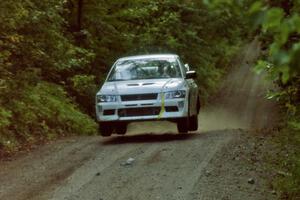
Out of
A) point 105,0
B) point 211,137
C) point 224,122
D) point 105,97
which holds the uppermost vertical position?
point 105,0

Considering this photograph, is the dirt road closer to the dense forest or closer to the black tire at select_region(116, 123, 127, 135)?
the black tire at select_region(116, 123, 127, 135)

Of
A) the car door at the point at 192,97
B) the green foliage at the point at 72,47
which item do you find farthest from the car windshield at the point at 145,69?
the green foliage at the point at 72,47

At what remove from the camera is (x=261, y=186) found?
8547 mm

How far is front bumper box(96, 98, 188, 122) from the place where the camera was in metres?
13.3

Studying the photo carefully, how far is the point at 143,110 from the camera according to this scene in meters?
13.4

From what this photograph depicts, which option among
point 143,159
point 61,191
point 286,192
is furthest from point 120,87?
point 286,192

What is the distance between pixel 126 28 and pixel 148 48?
1.52 metres

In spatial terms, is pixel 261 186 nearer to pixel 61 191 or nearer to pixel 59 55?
pixel 61 191

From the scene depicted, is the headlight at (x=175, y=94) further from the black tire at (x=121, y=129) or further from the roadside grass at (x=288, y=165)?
the black tire at (x=121, y=129)

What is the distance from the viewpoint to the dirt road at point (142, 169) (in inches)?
327

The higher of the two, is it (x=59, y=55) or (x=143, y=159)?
(x=59, y=55)

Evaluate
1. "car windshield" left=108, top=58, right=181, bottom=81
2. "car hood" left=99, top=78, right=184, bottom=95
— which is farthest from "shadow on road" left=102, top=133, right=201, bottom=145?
"car windshield" left=108, top=58, right=181, bottom=81

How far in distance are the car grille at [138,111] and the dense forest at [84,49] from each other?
220 centimetres

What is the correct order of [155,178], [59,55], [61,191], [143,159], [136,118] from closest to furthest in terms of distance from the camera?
[61,191], [155,178], [143,159], [136,118], [59,55]
